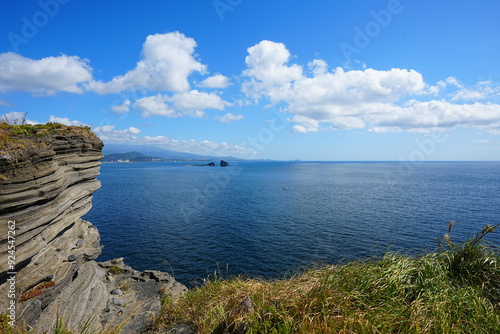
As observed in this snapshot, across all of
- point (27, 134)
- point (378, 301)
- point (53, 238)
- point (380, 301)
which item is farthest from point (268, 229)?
point (380, 301)

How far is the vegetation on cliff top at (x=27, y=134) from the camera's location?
475 inches

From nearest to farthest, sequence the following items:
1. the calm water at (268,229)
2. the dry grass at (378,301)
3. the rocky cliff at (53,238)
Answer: the dry grass at (378,301) → the rocky cliff at (53,238) → the calm water at (268,229)

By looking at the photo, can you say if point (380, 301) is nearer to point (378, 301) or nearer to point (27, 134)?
point (378, 301)

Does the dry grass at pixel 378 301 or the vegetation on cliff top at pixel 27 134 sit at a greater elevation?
the vegetation on cliff top at pixel 27 134

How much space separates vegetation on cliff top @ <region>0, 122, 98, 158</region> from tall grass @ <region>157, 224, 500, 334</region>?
10842 mm

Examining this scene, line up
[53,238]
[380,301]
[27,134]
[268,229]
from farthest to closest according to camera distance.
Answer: [268,229] < [53,238] < [27,134] < [380,301]

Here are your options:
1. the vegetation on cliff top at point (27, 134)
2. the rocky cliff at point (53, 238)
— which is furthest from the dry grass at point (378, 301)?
the vegetation on cliff top at point (27, 134)

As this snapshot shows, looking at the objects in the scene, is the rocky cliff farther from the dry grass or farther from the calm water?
the calm water

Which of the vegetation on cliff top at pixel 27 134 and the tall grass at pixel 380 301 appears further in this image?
the vegetation on cliff top at pixel 27 134

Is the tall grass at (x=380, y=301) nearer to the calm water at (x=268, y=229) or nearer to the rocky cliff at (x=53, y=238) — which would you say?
the rocky cliff at (x=53, y=238)

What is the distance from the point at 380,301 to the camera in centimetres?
710

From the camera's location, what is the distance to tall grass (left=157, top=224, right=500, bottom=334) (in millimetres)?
6027

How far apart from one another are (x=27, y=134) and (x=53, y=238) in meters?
6.02

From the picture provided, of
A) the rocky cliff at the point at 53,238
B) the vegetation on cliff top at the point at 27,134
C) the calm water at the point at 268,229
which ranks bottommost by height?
the calm water at the point at 268,229
